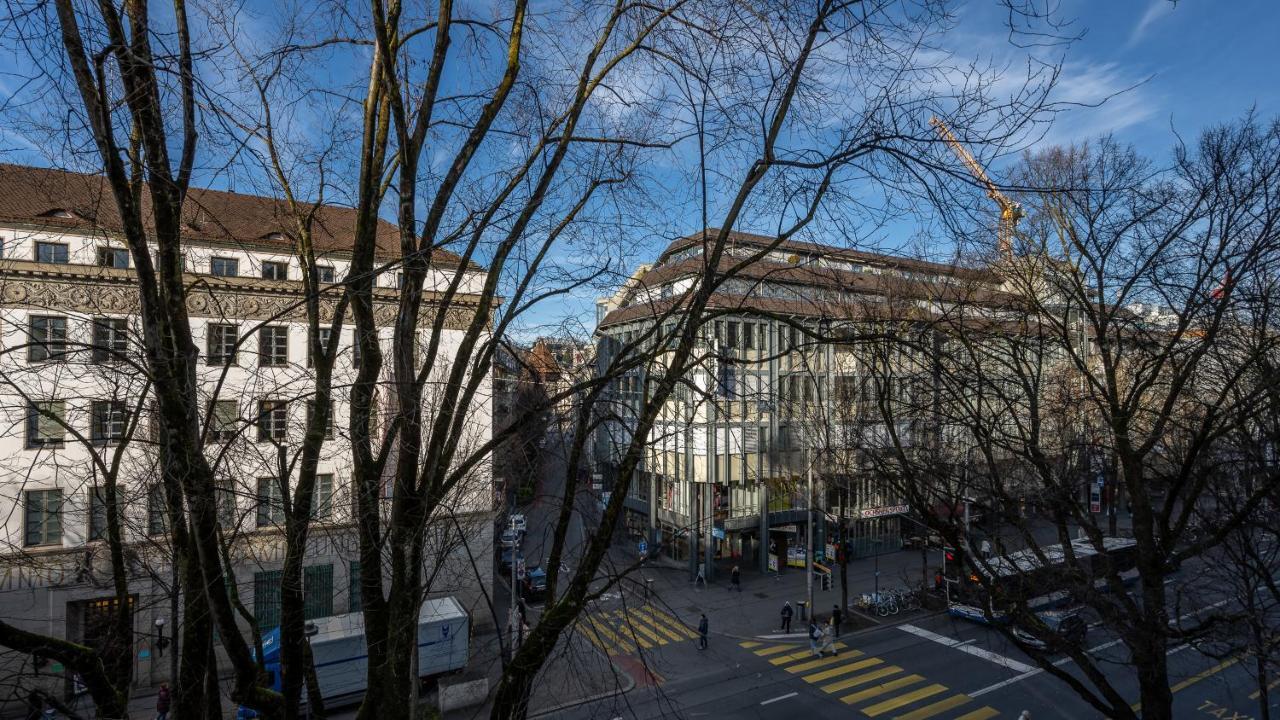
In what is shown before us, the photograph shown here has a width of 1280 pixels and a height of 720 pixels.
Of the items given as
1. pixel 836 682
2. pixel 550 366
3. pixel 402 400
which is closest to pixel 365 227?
pixel 402 400

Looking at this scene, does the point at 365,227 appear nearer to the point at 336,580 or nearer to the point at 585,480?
the point at 585,480

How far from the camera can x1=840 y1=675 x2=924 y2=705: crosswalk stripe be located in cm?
1744

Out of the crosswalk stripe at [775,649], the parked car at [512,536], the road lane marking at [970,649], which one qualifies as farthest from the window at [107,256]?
the road lane marking at [970,649]

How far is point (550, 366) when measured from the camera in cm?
538

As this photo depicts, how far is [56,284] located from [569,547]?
1604 centimetres

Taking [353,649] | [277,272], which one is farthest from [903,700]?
[277,272]

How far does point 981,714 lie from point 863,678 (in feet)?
11.0

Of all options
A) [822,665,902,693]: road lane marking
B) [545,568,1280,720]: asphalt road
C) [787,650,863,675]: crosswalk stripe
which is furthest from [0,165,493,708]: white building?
[787,650,863,675]: crosswalk stripe

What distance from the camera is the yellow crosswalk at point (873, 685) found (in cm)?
1656

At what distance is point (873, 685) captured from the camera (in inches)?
723

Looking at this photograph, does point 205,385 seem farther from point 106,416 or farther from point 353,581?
point 353,581

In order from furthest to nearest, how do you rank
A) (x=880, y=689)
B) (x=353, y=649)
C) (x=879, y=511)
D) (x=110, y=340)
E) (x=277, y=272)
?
(x=879, y=511) < (x=880, y=689) < (x=353, y=649) < (x=277, y=272) < (x=110, y=340)

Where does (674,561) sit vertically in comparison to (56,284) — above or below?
below

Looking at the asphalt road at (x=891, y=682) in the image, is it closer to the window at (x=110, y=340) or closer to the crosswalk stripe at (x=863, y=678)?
the crosswalk stripe at (x=863, y=678)
